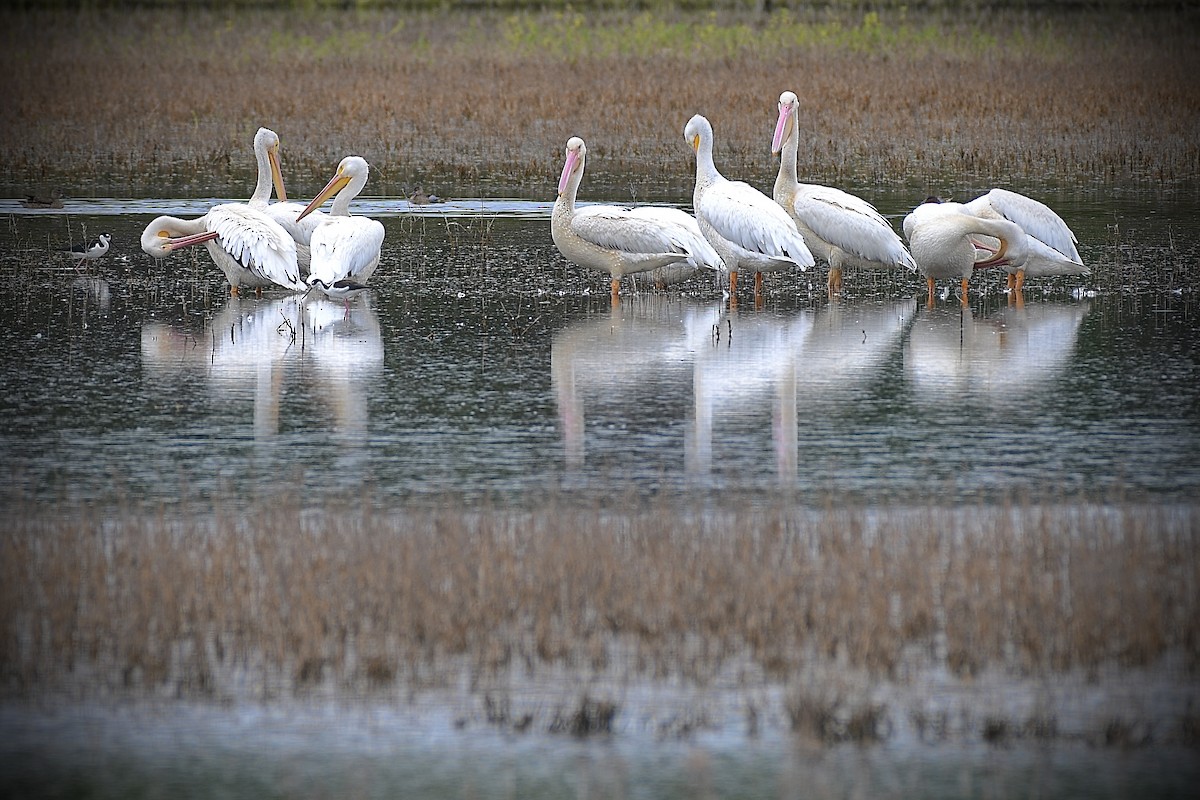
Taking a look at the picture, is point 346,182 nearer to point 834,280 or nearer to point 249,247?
point 249,247

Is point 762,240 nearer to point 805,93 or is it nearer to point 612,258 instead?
point 612,258

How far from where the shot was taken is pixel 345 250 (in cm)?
1241

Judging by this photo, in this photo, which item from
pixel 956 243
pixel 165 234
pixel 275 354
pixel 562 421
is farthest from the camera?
pixel 165 234

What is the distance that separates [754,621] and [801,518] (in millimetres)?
1284

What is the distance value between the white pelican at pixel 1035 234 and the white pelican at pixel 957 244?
2.4 inches

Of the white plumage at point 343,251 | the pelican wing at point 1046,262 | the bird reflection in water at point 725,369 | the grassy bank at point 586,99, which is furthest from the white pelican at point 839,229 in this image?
the grassy bank at point 586,99

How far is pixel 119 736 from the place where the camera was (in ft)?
15.9

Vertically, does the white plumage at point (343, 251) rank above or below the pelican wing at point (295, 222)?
below

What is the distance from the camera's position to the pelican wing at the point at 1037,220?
12875 millimetres

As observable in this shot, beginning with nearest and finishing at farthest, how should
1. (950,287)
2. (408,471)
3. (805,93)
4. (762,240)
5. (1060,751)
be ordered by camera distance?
(1060,751) → (408,471) → (762,240) → (950,287) → (805,93)

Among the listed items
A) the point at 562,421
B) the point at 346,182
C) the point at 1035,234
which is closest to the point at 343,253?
the point at 346,182

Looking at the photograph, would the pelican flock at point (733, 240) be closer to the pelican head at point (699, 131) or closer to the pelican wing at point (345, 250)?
the pelican wing at point (345, 250)

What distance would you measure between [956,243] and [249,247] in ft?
15.2

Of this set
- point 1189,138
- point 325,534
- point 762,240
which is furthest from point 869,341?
point 1189,138
